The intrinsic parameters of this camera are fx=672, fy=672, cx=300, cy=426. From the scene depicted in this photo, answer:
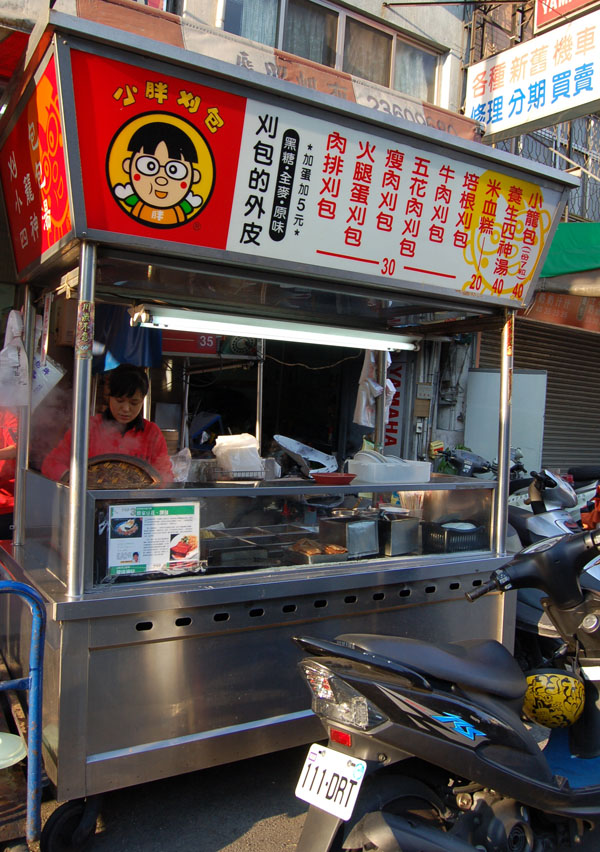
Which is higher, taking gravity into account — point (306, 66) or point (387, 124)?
point (306, 66)

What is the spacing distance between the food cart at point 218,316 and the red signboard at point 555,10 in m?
2.81

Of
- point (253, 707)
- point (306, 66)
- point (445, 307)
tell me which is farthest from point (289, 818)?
point (306, 66)

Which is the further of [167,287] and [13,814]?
[167,287]

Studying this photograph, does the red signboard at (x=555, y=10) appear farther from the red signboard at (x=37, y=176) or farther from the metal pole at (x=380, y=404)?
the red signboard at (x=37, y=176)

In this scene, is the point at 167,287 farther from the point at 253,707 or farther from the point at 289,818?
the point at 289,818

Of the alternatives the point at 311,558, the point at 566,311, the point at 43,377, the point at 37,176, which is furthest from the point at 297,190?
the point at 566,311

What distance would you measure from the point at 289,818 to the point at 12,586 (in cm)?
163

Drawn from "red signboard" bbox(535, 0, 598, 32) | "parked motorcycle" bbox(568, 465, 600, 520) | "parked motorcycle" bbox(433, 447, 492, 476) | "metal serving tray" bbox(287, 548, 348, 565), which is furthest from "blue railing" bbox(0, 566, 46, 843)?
"red signboard" bbox(535, 0, 598, 32)

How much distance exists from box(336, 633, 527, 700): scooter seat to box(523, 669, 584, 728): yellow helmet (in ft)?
0.83

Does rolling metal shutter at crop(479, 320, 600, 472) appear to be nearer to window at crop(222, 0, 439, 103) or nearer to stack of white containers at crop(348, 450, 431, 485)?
window at crop(222, 0, 439, 103)

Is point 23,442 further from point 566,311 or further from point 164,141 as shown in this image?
point 566,311

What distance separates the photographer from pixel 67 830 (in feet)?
8.52

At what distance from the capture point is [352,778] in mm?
2049

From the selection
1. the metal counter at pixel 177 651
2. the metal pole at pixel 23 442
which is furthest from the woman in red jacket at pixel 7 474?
the metal counter at pixel 177 651
